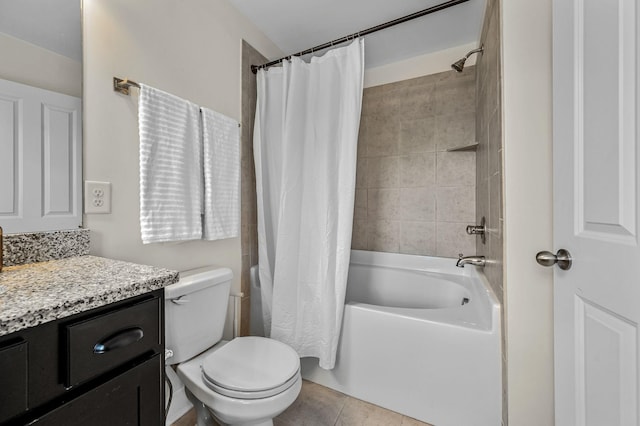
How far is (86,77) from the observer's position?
3.43 ft

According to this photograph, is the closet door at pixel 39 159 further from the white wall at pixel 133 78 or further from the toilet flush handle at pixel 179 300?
the toilet flush handle at pixel 179 300

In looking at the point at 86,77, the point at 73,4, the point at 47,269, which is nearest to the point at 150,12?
the point at 73,4

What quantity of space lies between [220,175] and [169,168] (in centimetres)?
31

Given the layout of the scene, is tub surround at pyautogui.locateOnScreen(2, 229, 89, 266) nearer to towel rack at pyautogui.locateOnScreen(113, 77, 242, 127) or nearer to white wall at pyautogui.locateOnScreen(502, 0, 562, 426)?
towel rack at pyautogui.locateOnScreen(113, 77, 242, 127)

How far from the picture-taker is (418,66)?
7.25ft

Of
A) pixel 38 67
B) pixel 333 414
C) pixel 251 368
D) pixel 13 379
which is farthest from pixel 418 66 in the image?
pixel 13 379

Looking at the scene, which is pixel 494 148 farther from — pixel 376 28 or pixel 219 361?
pixel 219 361

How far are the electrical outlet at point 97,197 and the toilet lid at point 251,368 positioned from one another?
0.78m

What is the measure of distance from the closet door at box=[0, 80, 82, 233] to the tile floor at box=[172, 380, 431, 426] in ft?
3.84

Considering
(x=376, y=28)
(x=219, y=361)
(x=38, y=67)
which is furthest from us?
(x=376, y=28)

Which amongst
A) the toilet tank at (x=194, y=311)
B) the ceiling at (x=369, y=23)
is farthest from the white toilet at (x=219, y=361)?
the ceiling at (x=369, y=23)

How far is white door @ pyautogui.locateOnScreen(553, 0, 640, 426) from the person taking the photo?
585 mm

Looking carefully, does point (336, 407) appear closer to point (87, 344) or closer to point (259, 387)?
point (259, 387)

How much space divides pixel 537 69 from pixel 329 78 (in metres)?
0.99
